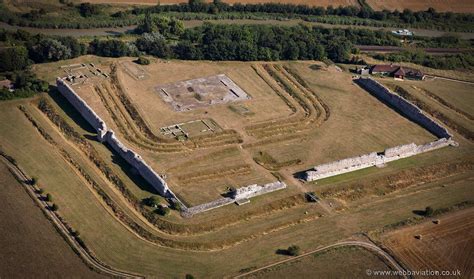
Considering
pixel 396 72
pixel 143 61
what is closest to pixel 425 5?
pixel 396 72

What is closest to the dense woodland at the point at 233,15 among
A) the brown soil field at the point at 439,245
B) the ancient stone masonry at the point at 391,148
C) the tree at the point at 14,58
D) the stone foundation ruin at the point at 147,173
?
the tree at the point at 14,58

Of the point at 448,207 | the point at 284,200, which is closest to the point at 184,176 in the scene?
the point at 284,200

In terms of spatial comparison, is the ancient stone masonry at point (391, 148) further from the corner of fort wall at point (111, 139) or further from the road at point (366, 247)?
the corner of fort wall at point (111, 139)

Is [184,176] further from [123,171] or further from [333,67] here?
[333,67]

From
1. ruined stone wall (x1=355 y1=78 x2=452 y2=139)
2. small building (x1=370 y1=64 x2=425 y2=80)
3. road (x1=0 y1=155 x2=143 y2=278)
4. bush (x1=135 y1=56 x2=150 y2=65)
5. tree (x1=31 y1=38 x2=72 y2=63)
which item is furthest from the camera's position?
small building (x1=370 y1=64 x2=425 y2=80)

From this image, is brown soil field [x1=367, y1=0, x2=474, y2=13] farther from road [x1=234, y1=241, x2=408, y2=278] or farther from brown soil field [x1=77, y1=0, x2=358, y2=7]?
road [x1=234, y1=241, x2=408, y2=278]

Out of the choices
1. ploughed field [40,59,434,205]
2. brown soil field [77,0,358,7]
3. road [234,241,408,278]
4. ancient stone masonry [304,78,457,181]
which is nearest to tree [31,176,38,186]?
ploughed field [40,59,434,205]
